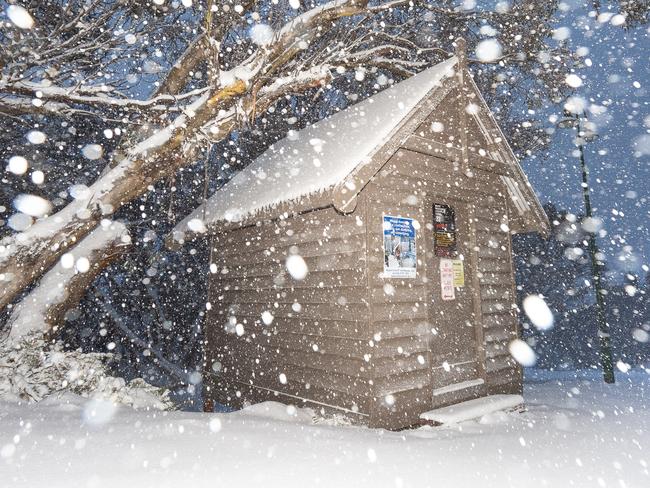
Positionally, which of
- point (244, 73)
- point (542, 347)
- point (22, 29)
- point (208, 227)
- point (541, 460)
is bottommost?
point (542, 347)

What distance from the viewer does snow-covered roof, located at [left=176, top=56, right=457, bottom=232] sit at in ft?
17.1

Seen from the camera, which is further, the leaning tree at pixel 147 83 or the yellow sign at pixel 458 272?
the yellow sign at pixel 458 272

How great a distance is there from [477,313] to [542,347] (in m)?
24.5

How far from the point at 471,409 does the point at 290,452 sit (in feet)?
9.63

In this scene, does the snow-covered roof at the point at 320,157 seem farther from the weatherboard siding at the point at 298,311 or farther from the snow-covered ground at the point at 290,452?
the snow-covered ground at the point at 290,452

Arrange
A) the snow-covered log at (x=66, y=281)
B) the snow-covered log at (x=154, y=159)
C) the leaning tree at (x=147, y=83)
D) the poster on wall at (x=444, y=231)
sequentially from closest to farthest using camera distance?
the leaning tree at (x=147, y=83) < the snow-covered log at (x=154, y=159) < the poster on wall at (x=444, y=231) < the snow-covered log at (x=66, y=281)

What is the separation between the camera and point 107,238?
721 cm

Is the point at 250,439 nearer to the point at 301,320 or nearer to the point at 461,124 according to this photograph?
the point at 301,320

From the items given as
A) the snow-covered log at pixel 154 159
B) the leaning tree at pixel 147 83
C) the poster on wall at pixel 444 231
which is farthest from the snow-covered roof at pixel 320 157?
the poster on wall at pixel 444 231

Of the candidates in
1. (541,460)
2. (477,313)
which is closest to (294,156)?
(477,313)

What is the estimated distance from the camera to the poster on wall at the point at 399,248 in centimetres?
530

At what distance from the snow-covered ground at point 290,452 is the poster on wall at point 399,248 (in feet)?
6.48

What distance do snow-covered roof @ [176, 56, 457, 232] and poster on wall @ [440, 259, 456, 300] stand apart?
226 centimetres

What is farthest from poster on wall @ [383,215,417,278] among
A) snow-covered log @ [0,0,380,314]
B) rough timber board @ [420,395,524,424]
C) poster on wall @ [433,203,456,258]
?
snow-covered log @ [0,0,380,314]
